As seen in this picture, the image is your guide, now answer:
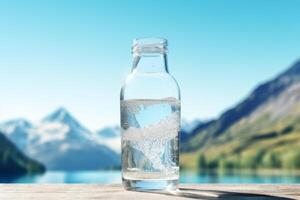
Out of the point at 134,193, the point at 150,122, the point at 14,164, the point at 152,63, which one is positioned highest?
the point at 14,164

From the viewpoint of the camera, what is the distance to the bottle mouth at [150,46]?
261cm

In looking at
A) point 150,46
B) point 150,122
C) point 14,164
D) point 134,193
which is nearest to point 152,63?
point 150,46

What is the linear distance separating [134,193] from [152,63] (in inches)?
25.1

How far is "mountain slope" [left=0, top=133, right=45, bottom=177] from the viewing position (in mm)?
130625

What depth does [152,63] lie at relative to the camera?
2629 millimetres

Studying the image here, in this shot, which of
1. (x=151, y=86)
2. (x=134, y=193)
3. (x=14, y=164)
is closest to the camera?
(x=134, y=193)

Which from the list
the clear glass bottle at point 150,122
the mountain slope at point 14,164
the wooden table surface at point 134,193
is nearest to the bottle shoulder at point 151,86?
the clear glass bottle at point 150,122

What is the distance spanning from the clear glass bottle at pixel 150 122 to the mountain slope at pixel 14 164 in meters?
129

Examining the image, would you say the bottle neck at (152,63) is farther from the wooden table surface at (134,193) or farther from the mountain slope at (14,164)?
the mountain slope at (14,164)

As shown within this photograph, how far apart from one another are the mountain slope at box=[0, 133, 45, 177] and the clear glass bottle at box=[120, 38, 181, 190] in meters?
129

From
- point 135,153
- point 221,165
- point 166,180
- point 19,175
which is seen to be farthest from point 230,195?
point 221,165

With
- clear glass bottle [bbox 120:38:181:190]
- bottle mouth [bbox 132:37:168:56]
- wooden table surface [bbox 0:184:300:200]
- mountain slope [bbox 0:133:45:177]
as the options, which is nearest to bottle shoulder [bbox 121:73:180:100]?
clear glass bottle [bbox 120:38:181:190]

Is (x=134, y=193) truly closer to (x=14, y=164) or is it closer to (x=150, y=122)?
(x=150, y=122)

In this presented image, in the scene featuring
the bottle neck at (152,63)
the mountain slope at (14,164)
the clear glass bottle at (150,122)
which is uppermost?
the mountain slope at (14,164)
